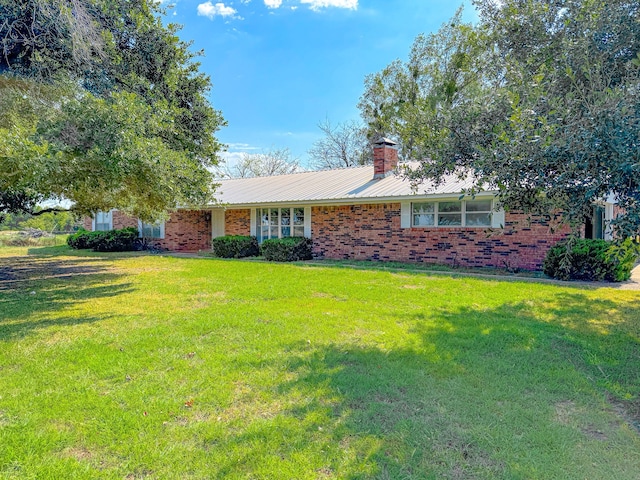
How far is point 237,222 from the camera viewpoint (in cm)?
1864

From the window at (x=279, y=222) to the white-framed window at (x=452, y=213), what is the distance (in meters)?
4.98

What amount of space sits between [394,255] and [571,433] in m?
11.2

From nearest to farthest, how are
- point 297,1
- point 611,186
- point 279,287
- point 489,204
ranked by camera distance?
point 611,186
point 279,287
point 489,204
point 297,1

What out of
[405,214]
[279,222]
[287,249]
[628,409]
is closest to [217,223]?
[279,222]

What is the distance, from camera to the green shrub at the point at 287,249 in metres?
14.9

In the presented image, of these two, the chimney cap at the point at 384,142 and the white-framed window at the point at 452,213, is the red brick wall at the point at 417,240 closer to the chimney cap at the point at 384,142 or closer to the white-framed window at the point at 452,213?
the white-framed window at the point at 452,213

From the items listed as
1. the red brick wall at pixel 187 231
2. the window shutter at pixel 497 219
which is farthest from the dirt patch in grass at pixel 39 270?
the window shutter at pixel 497 219

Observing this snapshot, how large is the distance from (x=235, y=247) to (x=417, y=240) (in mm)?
7439

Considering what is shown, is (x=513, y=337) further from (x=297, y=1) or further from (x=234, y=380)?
(x=297, y=1)

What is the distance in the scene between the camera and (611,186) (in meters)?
3.50

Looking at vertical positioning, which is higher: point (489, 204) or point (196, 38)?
point (196, 38)

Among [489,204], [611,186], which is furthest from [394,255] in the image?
[611,186]

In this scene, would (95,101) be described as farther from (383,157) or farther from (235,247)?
(383,157)

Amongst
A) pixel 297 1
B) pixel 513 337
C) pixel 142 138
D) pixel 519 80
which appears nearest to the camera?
pixel 519 80
